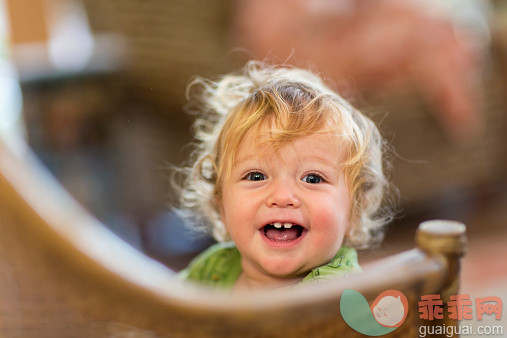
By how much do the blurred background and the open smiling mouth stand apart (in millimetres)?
636

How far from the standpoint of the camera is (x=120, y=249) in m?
0.51

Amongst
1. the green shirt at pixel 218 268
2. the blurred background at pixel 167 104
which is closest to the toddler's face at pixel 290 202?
the green shirt at pixel 218 268

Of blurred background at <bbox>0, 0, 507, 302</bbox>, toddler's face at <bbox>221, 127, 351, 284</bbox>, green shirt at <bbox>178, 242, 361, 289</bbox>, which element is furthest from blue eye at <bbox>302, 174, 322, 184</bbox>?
blurred background at <bbox>0, 0, 507, 302</bbox>

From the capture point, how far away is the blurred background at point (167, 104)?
118 cm

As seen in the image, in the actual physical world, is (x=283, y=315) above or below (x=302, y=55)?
below

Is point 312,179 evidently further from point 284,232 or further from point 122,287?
point 122,287

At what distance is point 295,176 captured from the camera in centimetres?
40

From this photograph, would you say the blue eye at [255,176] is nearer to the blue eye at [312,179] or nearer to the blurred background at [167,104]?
the blue eye at [312,179]

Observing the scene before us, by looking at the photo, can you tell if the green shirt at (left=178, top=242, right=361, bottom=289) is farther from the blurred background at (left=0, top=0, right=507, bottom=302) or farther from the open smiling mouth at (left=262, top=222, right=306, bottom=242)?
the blurred background at (left=0, top=0, right=507, bottom=302)

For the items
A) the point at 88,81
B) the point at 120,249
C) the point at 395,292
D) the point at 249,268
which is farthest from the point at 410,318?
the point at 88,81

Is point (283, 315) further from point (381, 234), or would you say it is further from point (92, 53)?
point (92, 53)

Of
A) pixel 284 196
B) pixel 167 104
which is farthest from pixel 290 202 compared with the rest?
pixel 167 104

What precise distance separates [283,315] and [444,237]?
0.52 feet

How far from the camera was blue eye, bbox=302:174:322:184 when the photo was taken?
0.40 m
